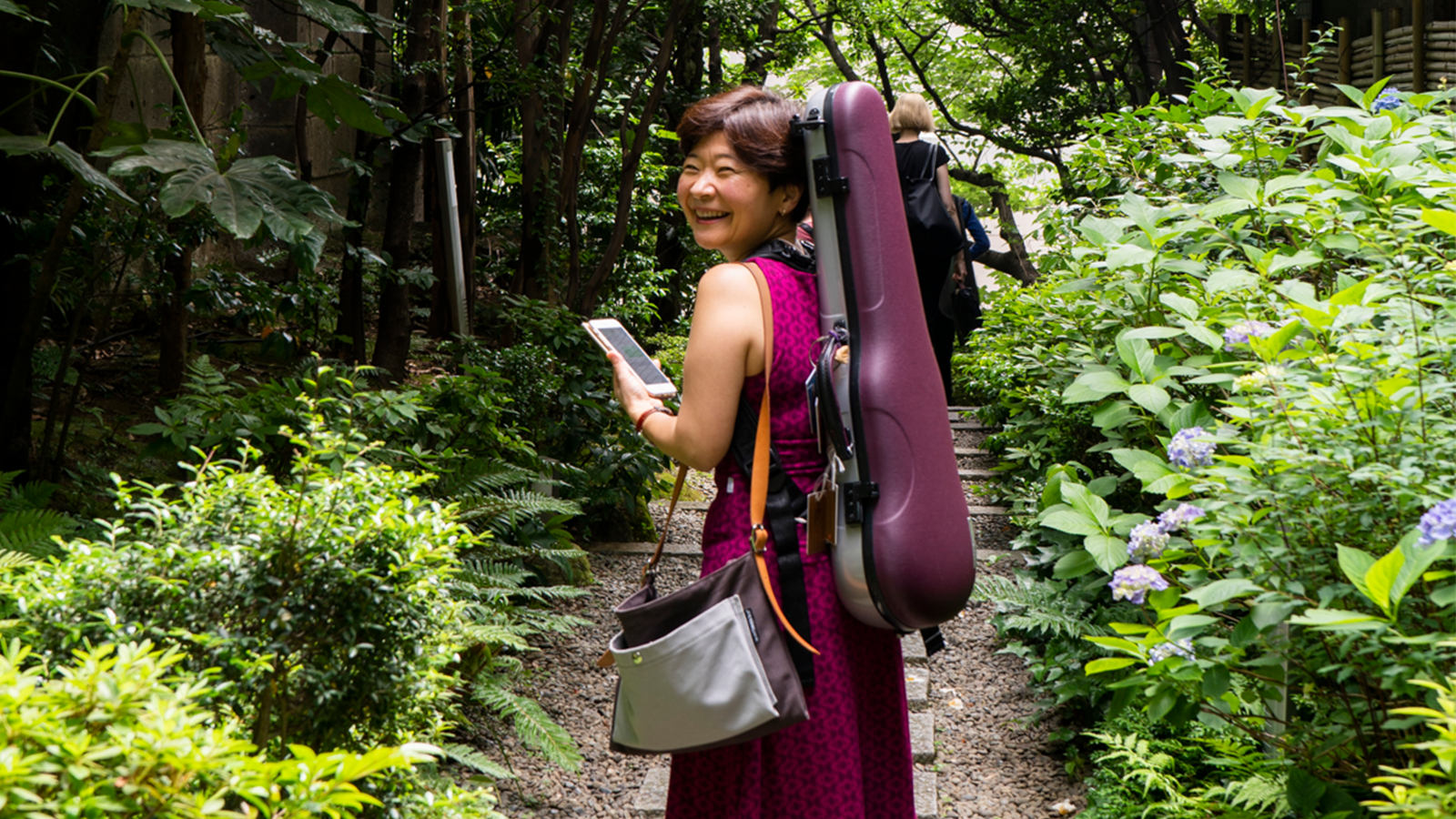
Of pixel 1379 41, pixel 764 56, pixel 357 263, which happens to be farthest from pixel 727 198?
pixel 764 56

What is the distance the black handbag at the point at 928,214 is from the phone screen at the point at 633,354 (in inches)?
137

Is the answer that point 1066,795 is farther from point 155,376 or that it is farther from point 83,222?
point 155,376

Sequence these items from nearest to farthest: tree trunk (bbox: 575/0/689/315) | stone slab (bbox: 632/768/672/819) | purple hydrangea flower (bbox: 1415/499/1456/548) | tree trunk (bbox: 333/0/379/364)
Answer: purple hydrangea flower (bbox: 1415/499/1456/548)
stone slab (bbox: 632/768/672/819)
tree trunk (bbox: 333/0/379/364)
tree trunk (bbox: 575/0/689/315)

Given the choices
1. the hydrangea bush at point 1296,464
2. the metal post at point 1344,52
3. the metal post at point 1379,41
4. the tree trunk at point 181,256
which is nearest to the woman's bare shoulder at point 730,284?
the hydrangea bush at point 1296,464

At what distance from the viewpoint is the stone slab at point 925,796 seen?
3193 millimetres

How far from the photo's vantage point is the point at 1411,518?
1.80 meters

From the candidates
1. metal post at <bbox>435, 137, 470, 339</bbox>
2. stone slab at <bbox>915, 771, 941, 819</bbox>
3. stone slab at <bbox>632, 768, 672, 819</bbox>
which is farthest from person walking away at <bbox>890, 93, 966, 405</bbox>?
stone slab at <bbox>632, 768, 672, 819</bbox>

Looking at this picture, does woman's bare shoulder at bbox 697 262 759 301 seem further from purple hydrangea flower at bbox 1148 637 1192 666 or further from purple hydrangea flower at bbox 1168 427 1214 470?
purple hydrangea flower at bbox 1148 637 1192 666

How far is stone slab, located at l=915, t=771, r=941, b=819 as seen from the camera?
10.5ft

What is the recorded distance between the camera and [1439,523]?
1.54 meters

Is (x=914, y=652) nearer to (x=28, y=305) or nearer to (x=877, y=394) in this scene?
(x=877, y=394)

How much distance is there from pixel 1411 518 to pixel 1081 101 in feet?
38.7

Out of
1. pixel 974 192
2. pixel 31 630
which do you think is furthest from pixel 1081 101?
pixel 31 630

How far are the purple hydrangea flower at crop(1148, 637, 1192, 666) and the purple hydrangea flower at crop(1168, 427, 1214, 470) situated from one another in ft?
1.21
